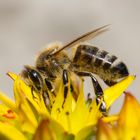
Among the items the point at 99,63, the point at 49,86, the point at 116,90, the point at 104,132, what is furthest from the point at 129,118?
the point at 99,63

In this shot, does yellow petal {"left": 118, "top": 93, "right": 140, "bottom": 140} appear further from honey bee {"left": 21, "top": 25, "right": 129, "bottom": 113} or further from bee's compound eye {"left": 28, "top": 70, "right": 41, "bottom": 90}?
bee's compound eye {"left": 28, "top": 70, "right": 41, "bottom": 90}

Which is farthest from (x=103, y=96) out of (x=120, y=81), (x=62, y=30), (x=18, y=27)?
(x=18, y=27)

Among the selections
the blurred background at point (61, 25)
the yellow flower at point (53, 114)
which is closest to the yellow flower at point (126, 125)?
the yellow flower at point (53, 114)

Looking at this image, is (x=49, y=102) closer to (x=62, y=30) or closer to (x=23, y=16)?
(x=62, y=30)

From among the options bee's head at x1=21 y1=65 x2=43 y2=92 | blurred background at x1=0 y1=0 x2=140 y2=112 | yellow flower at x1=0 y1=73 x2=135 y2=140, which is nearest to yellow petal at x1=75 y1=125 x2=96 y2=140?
yellow flower at x1=0 y1=73 x2=135 y2=140

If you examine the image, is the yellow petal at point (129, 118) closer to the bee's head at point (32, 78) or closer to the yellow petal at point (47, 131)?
the yellow petal at point (47, 131)

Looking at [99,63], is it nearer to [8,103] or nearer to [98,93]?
[98,93]

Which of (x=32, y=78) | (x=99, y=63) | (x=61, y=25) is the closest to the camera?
(x=32, y=78)
